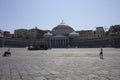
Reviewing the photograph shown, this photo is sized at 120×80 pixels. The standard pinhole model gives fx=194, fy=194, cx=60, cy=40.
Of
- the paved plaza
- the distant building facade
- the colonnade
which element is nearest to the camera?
the paved plaza

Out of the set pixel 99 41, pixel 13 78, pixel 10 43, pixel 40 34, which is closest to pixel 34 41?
pixel 10 43

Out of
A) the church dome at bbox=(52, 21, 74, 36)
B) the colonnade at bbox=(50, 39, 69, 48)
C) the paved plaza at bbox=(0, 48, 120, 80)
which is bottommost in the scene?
the paved plaza at bbox=(0, 48, 120, 80)

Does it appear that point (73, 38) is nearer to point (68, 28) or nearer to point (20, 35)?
point (68, 28)

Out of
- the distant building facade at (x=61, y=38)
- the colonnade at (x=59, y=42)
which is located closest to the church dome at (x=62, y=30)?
the distant building facade at (x=61, y=38)

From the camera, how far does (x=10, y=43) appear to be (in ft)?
392

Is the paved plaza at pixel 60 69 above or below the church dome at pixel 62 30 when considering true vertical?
below

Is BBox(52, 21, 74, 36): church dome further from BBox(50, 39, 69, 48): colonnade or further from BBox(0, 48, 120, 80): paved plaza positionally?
BBox(0, 48, 120, 80): paved plaza

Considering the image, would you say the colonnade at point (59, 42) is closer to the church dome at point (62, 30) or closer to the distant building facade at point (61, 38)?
the distant building facade at point (61, 38)

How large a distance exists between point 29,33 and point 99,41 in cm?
5977

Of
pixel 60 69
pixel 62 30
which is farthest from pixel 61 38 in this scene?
pixel 60 69

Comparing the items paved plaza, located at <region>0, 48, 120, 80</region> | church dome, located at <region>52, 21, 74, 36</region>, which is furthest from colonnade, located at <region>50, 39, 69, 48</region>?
paved plaza, located at <region>0, 48, 120, 80</region>

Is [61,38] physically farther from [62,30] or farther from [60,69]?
[60,69]

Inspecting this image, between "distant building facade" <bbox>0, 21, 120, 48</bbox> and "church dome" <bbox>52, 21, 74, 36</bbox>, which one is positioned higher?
"church dome" <bbox>52, 21, 74, 36</bbox>

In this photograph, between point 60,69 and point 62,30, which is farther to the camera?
point 62,30
